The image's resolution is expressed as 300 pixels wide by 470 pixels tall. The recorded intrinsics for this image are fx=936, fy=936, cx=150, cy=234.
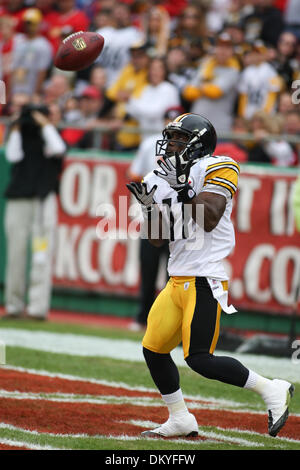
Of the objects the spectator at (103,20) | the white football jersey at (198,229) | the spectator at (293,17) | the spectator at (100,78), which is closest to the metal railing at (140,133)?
the spectator at (100,78)

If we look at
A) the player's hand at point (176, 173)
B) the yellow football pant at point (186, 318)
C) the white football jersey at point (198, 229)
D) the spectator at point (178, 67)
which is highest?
the spectator at point (178, 67)

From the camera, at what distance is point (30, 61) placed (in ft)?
40.3

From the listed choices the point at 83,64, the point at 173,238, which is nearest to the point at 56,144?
the point at 83,64

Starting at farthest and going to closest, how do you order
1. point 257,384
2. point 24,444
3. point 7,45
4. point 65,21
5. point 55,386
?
point 65,21 → point 7,45 → point 55,386 → point 257,384 → point 24,444

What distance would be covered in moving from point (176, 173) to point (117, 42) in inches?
299

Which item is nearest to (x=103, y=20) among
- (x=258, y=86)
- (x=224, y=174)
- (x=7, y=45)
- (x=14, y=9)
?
(x=7, y=45)

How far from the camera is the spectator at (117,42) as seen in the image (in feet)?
38.5

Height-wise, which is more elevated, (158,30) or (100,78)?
(158,30)

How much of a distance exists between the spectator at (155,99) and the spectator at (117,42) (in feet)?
4.24

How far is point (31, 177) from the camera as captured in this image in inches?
369

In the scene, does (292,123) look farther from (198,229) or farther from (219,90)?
(198,229)

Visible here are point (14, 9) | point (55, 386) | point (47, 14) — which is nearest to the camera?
point (55, 386)

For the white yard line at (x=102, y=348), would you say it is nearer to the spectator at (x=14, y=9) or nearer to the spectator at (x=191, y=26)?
the spectator at (x=191, y=26)
